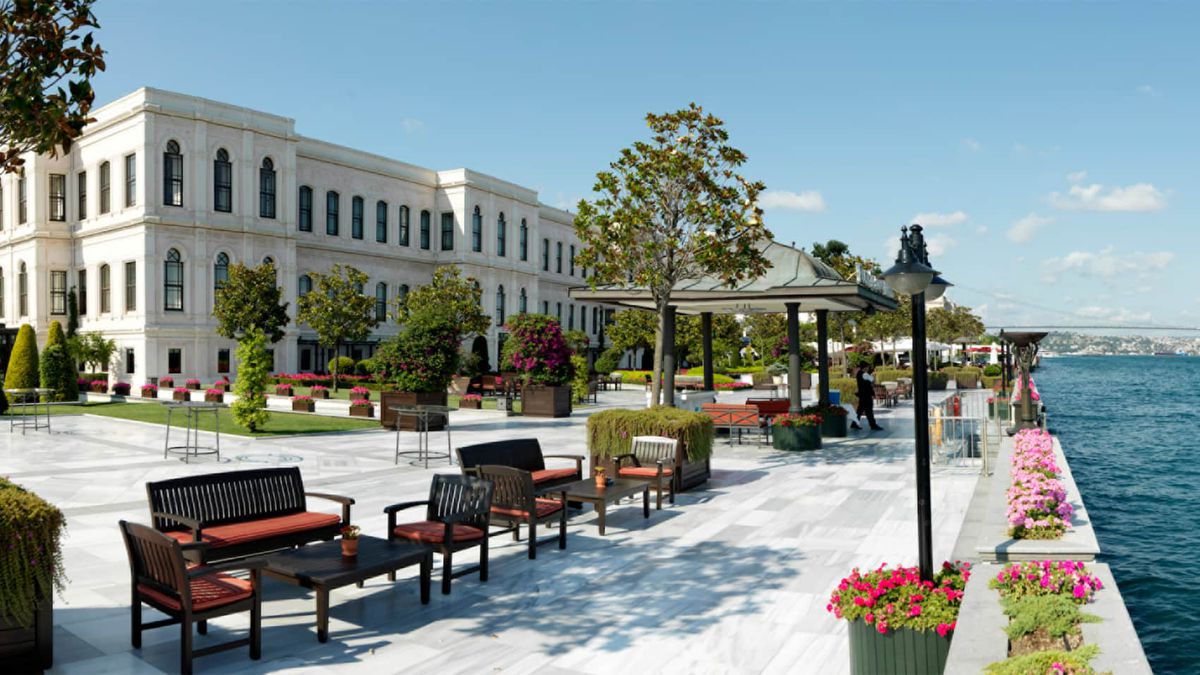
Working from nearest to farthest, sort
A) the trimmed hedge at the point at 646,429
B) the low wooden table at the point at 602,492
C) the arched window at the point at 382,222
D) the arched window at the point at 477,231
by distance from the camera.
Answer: the low wooden table at the point at 602,492
the trimmed hedge at the point at 646,429
the arched window at the point at 382,222
the arched window at the point at 477,231

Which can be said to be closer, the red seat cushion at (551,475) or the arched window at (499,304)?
the red seat cushion at (551,475)

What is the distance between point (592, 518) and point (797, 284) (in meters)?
9.54

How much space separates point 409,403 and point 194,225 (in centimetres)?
2658

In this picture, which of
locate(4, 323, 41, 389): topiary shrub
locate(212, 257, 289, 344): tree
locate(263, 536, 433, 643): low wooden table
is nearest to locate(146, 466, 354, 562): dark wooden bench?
locate(263, 536, 433, 643): low wooden table

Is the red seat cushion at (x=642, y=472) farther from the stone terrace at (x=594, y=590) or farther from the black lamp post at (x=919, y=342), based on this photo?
the black lamp post at (x=919, y=342)

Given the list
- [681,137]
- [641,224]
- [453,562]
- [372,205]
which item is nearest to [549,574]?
[453,562]

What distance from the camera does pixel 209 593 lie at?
572cm

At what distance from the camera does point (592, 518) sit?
34.3ft

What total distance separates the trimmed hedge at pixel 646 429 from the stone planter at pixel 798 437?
4.86m

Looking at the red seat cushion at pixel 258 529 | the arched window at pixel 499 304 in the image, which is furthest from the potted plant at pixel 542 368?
the arched window at pixel 499 304

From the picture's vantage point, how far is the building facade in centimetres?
4106

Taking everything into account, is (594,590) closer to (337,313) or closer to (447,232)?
(337,313)

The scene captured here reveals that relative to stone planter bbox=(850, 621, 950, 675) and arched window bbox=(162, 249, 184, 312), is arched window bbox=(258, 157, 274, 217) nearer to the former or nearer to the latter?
arched window bbox=(162, 249, 184, 312)

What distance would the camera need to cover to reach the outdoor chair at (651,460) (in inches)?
433
